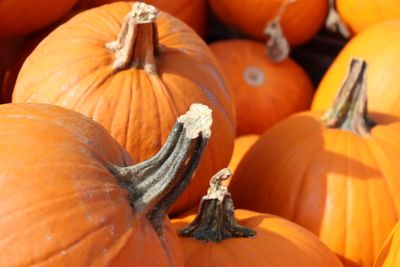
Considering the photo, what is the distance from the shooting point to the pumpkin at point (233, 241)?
1.36 meters

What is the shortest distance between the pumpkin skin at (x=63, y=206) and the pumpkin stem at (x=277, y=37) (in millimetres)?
1537

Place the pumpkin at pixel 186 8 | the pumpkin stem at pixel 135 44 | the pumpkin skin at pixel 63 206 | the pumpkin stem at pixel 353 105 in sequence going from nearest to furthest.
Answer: the pumpkin skin at pixel 63 206 → the pumpkin stem at pixel 135 44 → the pumpkin stem at pixel 353 105 → the pumpkin at pixel 186 8

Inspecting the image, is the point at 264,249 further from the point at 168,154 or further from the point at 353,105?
the point at 353,105

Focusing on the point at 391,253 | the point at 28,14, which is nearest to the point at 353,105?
the point at 391,253

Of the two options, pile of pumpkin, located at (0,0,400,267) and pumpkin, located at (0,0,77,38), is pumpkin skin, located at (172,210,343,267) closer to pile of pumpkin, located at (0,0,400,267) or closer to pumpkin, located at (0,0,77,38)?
pile of pumpkin, located at (0,0,400,267)

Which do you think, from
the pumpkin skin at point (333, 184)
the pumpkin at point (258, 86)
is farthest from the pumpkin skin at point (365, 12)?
the pumpkin skin at point (333, 184)

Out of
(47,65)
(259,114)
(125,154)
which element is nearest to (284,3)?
(259,114)

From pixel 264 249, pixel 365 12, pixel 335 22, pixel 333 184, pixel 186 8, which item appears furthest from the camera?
pixel 335 22

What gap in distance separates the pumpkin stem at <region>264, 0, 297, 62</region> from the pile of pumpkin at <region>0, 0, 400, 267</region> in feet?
0.77

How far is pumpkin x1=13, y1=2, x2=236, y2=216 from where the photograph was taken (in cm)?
151

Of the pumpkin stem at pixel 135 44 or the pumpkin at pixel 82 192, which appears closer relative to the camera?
the pumpkin at pixel 82 192

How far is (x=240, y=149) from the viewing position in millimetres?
2250

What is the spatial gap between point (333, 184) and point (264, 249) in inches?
15.5

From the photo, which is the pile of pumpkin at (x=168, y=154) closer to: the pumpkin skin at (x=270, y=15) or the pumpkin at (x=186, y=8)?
the pumpkin at (x=186, y=8)
